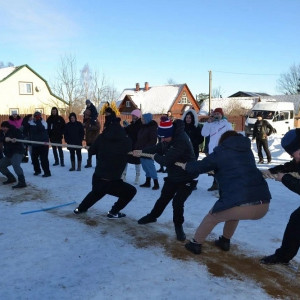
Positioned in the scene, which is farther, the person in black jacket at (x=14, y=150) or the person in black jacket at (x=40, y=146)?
the person in black jacket at (x=40, y=146)

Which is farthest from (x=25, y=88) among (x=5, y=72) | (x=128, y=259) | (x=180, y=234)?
(x=128, y=259)

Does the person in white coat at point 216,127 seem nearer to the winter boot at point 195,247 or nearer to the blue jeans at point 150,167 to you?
the blue jeans at point 150,167

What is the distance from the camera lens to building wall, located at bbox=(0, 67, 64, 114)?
101 ft

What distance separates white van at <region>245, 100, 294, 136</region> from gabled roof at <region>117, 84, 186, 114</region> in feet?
60.3

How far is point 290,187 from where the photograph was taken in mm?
3426

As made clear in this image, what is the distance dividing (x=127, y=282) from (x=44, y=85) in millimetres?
32039

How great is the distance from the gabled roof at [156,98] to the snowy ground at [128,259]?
3793 centimetres

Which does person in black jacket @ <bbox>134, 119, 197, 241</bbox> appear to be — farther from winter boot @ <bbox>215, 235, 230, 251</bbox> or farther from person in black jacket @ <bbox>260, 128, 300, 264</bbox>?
person in black jacket @ <bbox>260, 128, 300, 264</bbox>

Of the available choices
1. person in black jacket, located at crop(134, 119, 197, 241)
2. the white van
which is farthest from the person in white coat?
the white van

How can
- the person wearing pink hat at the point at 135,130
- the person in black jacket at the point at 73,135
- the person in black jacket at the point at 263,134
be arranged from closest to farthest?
the person wearing pink hat at the point at 135,130 < the person in black jacket at the point at 73,135 < the person in black jacket at the point at 263,134

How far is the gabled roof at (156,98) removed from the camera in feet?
143

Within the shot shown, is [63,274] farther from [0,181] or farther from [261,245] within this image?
[0,181]

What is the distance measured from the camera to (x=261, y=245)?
172 inches

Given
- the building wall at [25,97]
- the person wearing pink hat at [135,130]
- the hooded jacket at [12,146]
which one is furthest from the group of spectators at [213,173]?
the building wall at [25,97]
